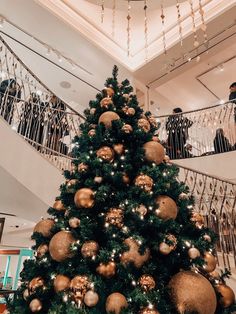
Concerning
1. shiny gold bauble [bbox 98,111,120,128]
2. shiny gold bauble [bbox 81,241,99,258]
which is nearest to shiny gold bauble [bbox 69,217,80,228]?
shiny gold bauble [bbox 81,241,99,258]

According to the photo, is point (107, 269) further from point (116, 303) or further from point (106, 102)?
point (106, 102)

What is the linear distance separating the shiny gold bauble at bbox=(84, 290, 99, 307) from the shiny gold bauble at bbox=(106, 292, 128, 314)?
0.20 feet

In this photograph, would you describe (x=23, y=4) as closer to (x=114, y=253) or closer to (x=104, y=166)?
(x=104, y=166)

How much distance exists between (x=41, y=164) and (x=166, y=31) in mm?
5201

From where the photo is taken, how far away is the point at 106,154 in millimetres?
→ 1787

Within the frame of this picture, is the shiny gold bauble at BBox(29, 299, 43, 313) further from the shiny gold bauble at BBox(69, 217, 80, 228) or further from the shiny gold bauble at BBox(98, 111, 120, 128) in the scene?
the shiny gold bauble at BBox(98, 111, 120, 128)

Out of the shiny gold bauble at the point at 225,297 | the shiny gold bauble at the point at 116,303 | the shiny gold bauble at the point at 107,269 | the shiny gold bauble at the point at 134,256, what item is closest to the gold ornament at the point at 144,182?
the shiny gold bauble at the point at 134,256

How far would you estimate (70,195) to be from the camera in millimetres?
1834

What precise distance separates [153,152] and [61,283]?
3.12ft

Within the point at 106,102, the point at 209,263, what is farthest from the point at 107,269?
the point at 106,102

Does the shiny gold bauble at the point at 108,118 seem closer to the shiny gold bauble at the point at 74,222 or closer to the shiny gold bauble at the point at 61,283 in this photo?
the shiny gold bauble at the point at 74,222

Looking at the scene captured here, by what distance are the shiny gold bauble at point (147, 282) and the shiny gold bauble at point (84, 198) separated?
50 cm

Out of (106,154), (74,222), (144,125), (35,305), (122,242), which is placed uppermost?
(144,125)

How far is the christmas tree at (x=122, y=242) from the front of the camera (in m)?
1.36
